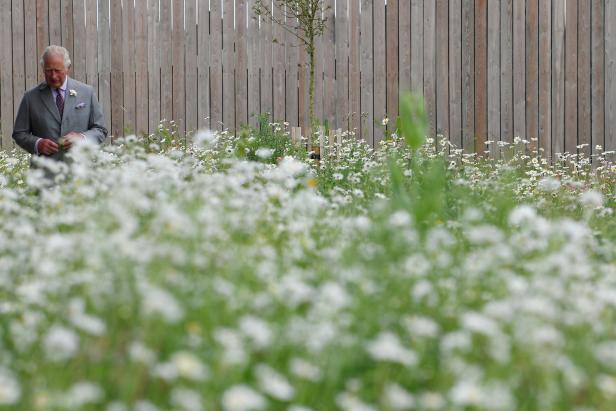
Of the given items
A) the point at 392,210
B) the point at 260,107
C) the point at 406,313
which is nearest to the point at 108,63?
the point at 260,107

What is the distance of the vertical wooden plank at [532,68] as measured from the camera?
30.8ft

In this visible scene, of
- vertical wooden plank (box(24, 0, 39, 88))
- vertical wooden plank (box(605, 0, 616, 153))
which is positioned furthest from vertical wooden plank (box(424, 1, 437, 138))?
vertical wooden plank (box(24, 0, 39, 88))

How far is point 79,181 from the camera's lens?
4.03 metres

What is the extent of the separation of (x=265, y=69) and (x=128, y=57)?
138cm

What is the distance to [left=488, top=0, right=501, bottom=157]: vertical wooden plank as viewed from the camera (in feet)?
30.6

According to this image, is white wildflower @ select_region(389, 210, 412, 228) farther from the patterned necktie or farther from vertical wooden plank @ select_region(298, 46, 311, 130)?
vertical wooden plank @ select_region(298, 46, 311, 130)

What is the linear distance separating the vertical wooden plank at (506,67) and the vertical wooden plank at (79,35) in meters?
4.22

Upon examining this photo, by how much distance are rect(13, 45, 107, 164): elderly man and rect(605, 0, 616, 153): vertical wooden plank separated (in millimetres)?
5565

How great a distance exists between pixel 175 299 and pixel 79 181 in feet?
5.64

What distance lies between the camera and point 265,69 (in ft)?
29.9

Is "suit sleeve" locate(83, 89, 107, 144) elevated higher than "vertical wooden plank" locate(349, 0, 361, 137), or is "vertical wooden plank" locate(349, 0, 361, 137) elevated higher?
"vertical wooden plank" locate(349, 0, 361, 137)

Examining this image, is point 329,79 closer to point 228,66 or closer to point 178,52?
point 228,66

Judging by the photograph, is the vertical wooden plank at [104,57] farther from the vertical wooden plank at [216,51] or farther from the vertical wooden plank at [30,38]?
the vertical wooden plank at [216,51]

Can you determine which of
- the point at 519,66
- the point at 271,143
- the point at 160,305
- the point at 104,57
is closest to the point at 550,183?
the point at 160,305
